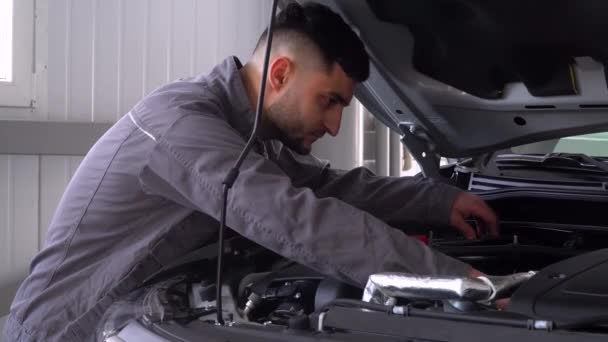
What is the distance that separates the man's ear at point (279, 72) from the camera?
1.64 meters

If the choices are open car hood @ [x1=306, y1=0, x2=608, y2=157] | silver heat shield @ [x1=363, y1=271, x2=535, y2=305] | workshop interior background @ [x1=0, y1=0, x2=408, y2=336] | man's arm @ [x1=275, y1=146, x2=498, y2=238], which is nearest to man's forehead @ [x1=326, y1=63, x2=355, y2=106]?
open car hood @ [x1=306, y1=0, x2=608, y2=157]

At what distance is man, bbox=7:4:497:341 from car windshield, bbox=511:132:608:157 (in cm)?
38

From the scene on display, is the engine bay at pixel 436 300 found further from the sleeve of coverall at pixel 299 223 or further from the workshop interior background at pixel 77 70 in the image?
the workshop interior background at pixel 77 70

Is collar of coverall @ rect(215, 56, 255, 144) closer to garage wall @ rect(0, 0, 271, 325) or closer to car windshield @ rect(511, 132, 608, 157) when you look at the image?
car windshield @ rect(511, 132, 608, 157)

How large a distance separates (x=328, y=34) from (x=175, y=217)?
50 centimetres

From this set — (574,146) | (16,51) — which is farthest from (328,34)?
(16,51)

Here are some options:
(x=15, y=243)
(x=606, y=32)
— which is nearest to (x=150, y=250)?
(x=606, y=32)

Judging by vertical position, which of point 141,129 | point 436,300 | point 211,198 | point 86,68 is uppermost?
point 86,68

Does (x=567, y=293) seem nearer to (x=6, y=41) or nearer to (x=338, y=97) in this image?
(x=338, y=97)

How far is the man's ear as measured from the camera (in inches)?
64.6

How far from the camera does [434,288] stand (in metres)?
1.09

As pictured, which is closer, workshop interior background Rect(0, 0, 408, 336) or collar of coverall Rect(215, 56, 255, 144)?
collar of coverall Rect(215, 56, 255, 144)

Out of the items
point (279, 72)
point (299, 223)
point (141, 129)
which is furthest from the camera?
point (279, 72)

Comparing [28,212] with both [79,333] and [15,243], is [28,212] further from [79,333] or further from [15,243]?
[79,333]
